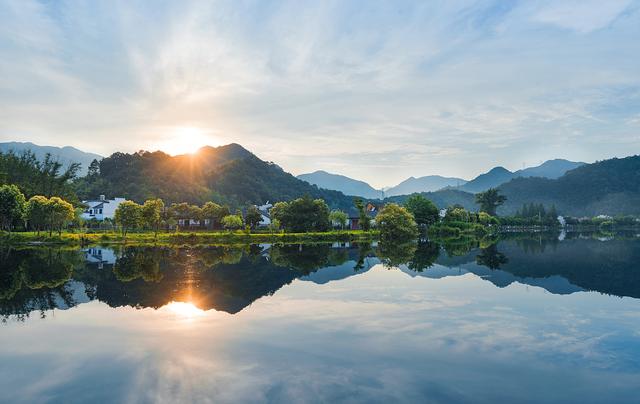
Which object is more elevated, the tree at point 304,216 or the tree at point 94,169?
the tree at point 94,169

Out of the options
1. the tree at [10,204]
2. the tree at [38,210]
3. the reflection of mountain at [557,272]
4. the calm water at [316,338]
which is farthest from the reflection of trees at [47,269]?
the reflection of mountain at [557,272]

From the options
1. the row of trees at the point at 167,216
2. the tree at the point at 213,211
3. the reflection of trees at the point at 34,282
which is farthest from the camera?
the tree at the point at 213,211

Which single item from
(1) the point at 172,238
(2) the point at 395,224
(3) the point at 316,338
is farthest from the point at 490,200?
(3) the point at 316,338

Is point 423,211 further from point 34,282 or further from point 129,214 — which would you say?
point 34,282

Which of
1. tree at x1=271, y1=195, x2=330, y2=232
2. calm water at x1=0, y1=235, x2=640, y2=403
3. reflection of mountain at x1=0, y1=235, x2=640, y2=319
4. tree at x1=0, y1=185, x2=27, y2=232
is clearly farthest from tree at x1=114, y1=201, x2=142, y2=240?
calm water at x1=0, y1=235, x2=640, y2=403

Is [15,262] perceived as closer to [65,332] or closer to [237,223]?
[65,332]

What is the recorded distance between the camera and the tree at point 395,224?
260 ft

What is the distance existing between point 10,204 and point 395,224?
60.8m

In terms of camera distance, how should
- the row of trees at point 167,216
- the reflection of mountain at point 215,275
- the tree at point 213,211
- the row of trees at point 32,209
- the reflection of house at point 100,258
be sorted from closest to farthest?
1. the reflection of mountain at point 215,275
2. the reflection of house at point 100,258
3. the row of trees at point 32,209
4. the row of trees at point 167,216
5. the tree at point 213,211

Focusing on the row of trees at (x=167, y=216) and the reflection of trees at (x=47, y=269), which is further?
the row of trees at (x=167, y=216)

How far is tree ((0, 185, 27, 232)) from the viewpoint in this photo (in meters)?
62.9

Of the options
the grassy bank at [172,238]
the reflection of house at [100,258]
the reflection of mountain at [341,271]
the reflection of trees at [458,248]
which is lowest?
the reflection of trees at [458,248]

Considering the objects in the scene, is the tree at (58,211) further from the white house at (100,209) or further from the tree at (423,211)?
the tree at (423,211)

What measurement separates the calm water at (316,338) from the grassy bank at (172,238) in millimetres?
33658
